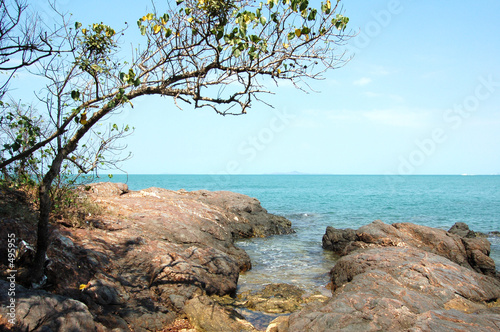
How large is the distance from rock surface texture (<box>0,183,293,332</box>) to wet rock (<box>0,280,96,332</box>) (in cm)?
2

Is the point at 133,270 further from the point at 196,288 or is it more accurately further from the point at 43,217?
the point at 43,217

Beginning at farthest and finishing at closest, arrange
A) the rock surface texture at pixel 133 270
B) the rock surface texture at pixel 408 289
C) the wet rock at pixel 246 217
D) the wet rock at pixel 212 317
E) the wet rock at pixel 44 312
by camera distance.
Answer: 1. the wet rock at pixel 246 217
2. the wet rock at pixel 212 317
3. the rock surface texture at pixel 133 270
4. the rock surface texture at pixel 408 289
5. the wet rock at pixel 44 312

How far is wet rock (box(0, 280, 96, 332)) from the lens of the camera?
5.25 meters

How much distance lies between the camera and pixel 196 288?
8.99m

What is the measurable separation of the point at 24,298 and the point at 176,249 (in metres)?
5.40

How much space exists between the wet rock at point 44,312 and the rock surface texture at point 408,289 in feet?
13.7

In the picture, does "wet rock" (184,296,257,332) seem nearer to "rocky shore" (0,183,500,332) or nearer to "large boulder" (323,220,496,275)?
"rocky shore" (0,183,500,332)

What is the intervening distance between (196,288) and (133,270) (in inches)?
71.0

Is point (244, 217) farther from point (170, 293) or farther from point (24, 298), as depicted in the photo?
point (24, 298)

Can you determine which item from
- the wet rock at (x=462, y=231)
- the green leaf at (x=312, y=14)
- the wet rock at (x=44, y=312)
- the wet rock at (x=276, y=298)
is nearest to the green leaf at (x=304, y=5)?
the green leaf at (x=312, y=14)

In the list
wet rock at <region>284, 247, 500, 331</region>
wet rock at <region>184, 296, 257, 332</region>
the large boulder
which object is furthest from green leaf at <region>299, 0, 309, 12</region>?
the large boulder

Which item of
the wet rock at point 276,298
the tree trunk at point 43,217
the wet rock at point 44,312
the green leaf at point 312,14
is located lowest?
the wet rock at point 276,298

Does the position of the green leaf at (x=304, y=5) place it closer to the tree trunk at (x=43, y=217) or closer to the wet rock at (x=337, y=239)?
the tree trunk at (x=43, y=217)

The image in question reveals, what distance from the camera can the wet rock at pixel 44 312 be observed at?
525 centimetres
